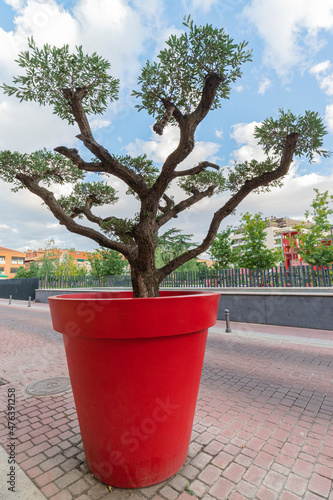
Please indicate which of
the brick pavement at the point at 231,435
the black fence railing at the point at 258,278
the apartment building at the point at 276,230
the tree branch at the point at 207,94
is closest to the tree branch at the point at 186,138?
the tree branch at the point at 207,94

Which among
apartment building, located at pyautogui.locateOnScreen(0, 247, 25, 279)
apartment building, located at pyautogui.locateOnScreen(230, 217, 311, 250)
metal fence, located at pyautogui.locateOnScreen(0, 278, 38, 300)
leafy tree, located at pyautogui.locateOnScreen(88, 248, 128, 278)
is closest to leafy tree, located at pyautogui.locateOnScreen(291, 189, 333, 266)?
leafy tree, located at pyautogui.locateOnScreen(88, 248, 128, 278)

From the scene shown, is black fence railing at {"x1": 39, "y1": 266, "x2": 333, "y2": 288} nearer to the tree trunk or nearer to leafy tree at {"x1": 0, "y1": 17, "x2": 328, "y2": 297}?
leafy tree at {"x1": 0, "y1": 17, "x2": 328, "y2": 297}

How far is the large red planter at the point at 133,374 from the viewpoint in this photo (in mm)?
1593

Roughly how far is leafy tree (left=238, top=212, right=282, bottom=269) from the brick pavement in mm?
12083

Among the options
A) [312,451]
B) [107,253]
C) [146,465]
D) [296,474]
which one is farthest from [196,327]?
[107,253]

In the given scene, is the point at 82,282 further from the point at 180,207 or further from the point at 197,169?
the point at 197,169

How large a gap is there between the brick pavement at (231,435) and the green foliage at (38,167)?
3213 mm

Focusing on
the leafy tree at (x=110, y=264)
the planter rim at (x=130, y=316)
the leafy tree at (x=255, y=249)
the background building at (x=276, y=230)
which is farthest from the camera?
the background building at (x=276, y=230)

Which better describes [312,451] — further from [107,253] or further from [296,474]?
[107,253]

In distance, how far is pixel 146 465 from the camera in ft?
5.84

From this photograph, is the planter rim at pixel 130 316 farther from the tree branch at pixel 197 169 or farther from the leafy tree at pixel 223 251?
the leafy tree at pixel 223 251

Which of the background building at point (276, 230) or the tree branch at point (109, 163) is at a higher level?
the background building at point (276, 230)

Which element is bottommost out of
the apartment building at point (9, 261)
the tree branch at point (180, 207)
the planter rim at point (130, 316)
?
the planter rim at point (130, 316)

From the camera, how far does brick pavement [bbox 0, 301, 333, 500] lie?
1.85 metres
